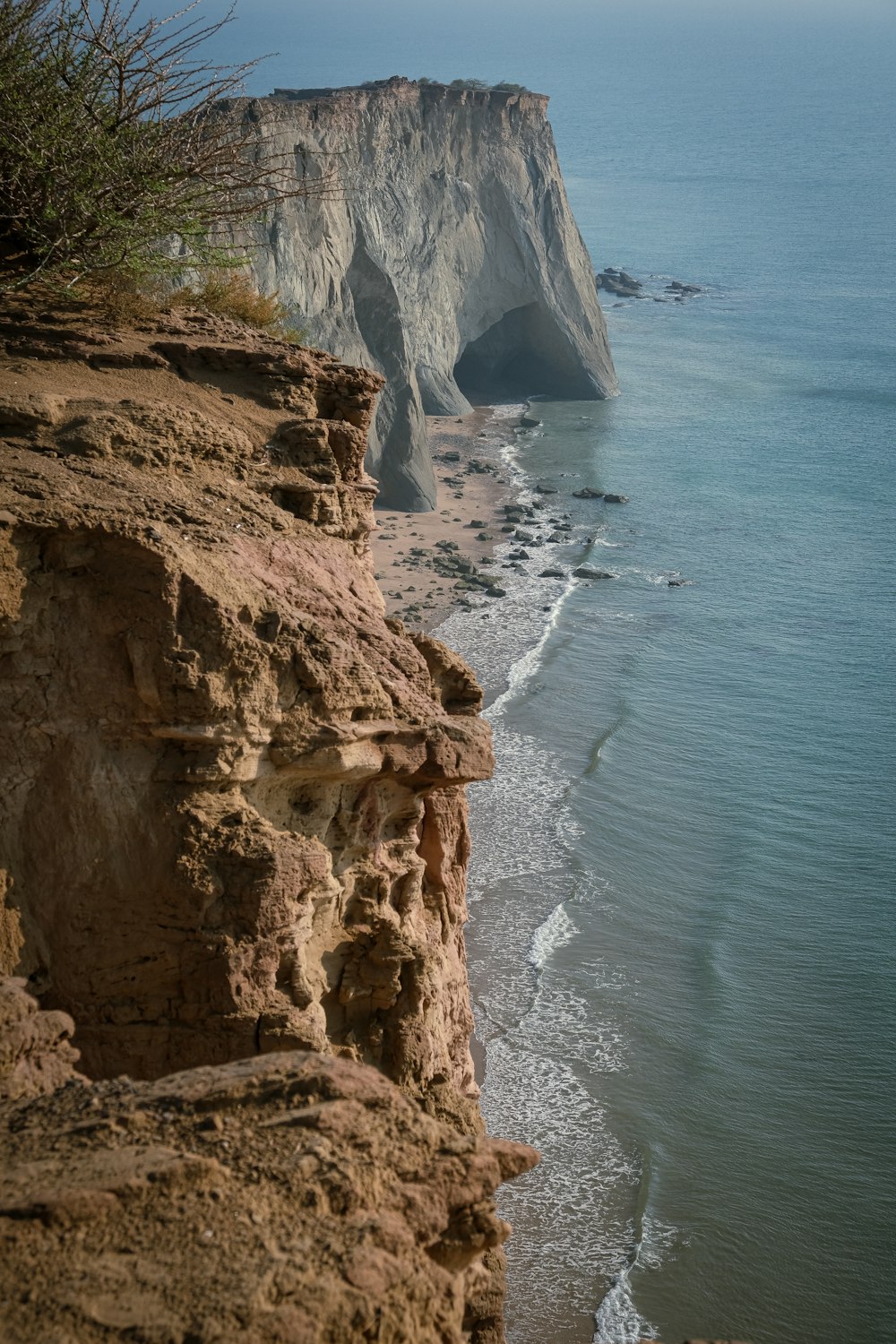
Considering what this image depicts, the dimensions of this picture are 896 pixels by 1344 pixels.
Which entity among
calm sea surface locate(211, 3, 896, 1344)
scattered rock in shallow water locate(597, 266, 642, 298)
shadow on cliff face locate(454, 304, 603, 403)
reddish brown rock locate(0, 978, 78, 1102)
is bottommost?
calm sea surface locate(211, 3, 896, 1344)

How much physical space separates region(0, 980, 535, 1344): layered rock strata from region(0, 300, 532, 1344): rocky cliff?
15mm

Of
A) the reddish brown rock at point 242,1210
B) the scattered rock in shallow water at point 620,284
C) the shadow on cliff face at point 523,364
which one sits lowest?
the reddish brown rock at point 242,1210

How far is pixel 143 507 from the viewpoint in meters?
7.45

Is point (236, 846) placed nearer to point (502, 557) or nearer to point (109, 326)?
point (109, 326)

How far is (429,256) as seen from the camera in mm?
50281

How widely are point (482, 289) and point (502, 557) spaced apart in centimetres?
1897

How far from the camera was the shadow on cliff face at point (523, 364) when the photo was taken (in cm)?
5916

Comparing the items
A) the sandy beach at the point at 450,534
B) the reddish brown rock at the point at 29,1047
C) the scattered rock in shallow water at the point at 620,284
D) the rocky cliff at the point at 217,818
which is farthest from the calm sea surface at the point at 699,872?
the scattered rock in shallow water at the point at 620,284

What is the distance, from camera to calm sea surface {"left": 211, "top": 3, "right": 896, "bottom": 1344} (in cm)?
1600

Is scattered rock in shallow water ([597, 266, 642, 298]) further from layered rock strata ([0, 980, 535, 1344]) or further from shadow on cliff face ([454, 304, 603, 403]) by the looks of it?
layered rock strata ([0, 980, 535, 1344])

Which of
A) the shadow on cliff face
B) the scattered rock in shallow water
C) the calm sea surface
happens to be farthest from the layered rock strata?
the scattered rock in shallow water

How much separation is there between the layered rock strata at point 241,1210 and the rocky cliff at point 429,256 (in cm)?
3045

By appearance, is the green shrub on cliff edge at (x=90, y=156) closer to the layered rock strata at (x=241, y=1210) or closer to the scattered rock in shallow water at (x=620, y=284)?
the layered rock strata at (x=241, y=1210)

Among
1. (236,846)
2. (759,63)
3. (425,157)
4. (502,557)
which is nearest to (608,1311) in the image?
(236,846)
